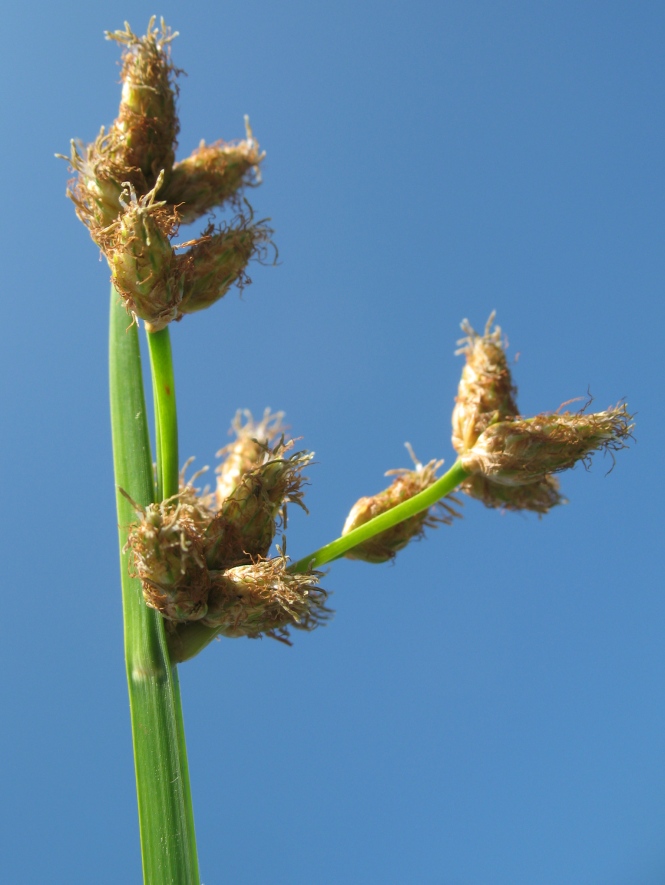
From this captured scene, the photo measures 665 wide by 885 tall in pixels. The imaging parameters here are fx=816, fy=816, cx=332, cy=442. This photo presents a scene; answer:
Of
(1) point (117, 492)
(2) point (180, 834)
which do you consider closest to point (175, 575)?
(1) point (117, 492)

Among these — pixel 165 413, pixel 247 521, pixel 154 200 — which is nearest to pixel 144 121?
pixel 154 200

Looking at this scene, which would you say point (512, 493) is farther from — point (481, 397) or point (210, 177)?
point (210, 177)

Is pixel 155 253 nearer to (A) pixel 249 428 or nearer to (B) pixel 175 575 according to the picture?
(B) pixel 175 575

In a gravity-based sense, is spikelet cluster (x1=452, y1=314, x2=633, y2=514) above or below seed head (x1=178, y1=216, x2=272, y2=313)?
below

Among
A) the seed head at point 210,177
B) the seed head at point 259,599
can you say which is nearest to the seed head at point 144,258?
the seed head at point 210,177

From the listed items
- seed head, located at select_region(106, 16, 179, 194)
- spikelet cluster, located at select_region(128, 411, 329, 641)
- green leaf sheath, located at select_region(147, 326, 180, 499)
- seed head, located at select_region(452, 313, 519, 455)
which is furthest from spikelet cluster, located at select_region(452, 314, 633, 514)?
→ seed head, located at select_region(106, 16, 179, 194)

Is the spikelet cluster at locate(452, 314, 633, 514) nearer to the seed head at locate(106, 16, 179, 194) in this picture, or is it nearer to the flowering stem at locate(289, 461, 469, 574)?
the flowering stem at locate(289, 461, 469, 574)
